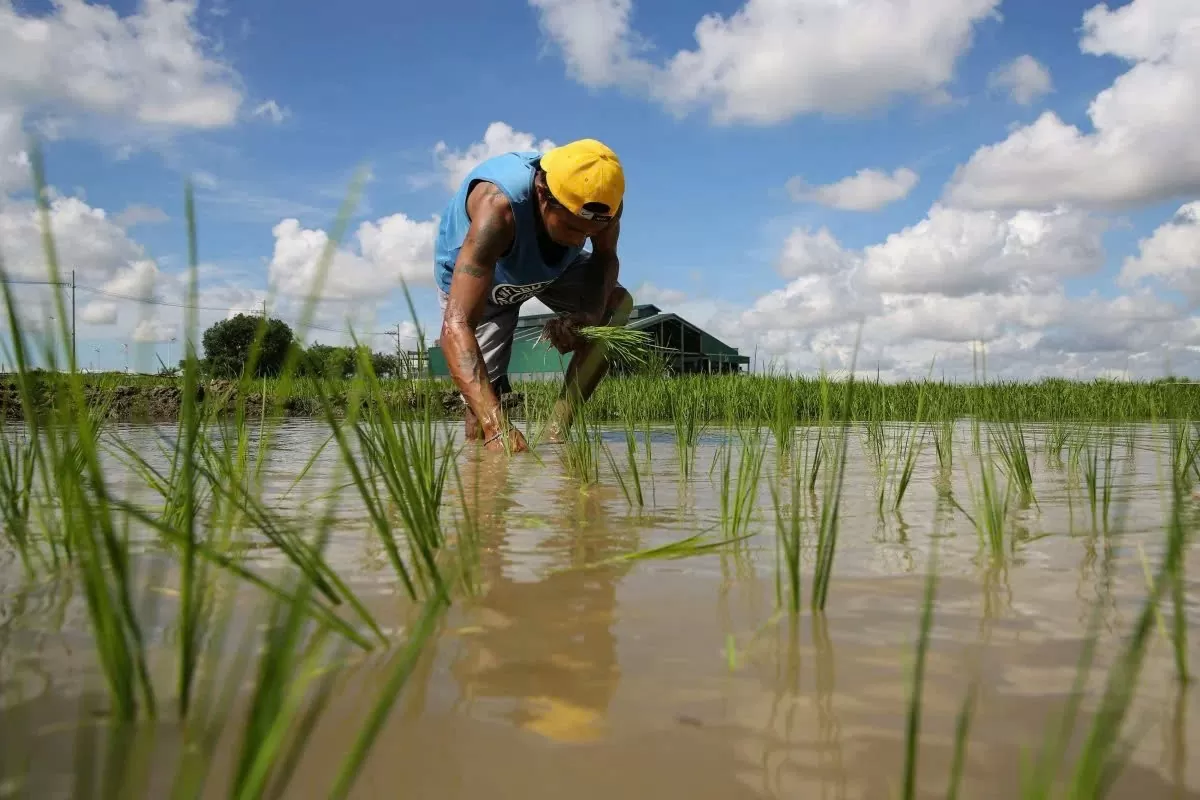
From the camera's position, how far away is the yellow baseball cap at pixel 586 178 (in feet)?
11.4

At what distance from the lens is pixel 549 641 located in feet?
3.26

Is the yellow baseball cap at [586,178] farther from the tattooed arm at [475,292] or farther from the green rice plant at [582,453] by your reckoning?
the green rice plant at [582,453]

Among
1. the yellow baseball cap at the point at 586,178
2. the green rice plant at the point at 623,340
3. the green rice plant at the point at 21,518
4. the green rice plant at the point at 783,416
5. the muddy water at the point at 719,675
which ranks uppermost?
the yellow baseball cap at the point at 586,178

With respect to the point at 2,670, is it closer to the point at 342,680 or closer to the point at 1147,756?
the point at 342,680

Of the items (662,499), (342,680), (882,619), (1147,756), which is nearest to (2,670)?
(342,680)

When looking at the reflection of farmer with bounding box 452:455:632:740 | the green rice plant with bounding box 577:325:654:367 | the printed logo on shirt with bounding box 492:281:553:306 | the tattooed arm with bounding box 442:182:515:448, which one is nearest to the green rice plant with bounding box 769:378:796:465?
the reflection of farmer with bounding box 452:455:632:740

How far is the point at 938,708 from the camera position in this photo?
2.63 ft

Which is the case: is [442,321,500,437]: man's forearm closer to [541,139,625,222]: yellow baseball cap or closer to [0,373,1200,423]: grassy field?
[541,139,625,222]: yellow baseball cap

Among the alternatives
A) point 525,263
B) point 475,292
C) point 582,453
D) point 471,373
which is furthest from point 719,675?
point 525,263

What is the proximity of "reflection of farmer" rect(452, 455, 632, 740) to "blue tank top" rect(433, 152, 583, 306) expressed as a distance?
2494 millimetres

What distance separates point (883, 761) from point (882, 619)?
0.40 metres

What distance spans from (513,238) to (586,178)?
0.56 metres

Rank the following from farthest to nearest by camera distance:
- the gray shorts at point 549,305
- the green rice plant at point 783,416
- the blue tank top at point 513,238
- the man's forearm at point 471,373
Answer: the gray shorts at point 549,305, the blue tank top at point 513,238, the man's forearm at point 471,373, the green rice plant at point 783,416

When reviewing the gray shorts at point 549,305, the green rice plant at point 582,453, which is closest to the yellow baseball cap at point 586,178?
the gray shorts at point 549,305
